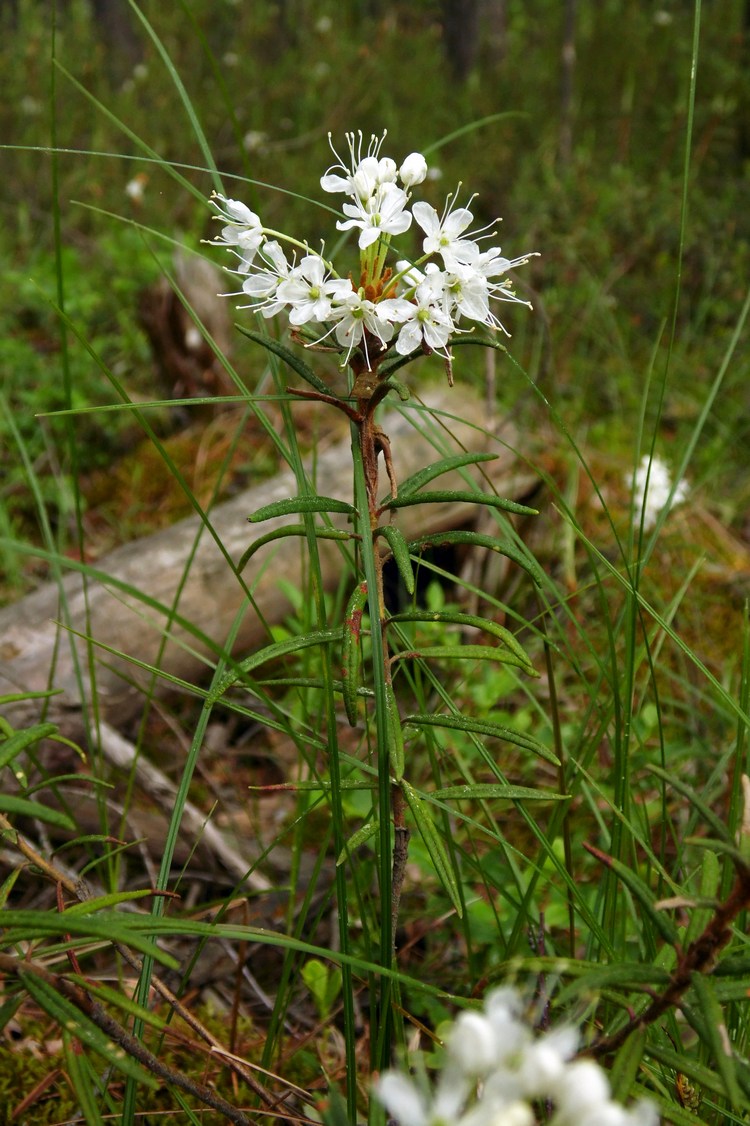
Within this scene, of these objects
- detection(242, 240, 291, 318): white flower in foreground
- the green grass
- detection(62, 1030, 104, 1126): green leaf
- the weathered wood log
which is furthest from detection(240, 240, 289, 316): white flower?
the weathered wood log

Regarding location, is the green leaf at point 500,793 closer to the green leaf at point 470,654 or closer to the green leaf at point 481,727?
the green leaf at point 481,727

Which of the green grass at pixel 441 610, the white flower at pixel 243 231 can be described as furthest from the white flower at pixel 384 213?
the green grass at pixel 441 610

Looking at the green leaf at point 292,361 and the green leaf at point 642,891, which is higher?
the green leaf at point 292,361

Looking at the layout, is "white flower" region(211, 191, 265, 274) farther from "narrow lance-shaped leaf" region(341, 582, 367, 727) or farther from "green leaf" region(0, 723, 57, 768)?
"green leaf" region(0, 723, 57, 768)

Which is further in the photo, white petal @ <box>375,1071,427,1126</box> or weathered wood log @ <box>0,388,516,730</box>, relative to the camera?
weathered wood log @ <box>0,388,516,730</box>

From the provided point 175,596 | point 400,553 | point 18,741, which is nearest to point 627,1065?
point 400,553

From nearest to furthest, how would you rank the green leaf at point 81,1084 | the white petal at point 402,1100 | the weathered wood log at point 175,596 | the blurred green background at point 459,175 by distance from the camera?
the white petal at point 402,1100, the green leaf at point 81,1084, the weathered wood log at point 175,596, the blurred green background at point 459,175

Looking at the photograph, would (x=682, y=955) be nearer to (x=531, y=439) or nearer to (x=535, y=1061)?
(x=535, y=1061)
